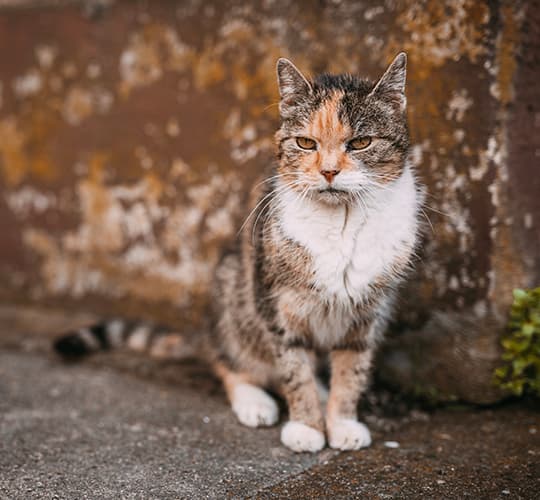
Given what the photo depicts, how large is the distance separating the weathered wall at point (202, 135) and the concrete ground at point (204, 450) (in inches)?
19.8

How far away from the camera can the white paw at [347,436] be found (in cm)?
238

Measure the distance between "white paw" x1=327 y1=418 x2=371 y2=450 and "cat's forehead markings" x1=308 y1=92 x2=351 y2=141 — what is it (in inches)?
43.1

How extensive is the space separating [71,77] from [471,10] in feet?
7.67

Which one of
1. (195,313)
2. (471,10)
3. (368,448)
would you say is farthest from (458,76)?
(195,313)

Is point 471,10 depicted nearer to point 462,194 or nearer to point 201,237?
point 462,194

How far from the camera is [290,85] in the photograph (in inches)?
93.0

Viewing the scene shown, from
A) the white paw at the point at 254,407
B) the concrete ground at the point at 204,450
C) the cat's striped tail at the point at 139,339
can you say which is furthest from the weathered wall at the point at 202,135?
the white paw at the point at 254,407

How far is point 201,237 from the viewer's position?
11.2ft

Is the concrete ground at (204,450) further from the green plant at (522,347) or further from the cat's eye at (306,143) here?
the cat's eye at (306,143)

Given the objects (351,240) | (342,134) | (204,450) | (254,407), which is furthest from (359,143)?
(204,450)

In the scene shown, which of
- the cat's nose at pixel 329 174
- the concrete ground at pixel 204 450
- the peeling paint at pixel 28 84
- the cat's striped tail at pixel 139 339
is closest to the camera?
the concrete ground at pixel 204 450

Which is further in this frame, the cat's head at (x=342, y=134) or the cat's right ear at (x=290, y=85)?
the cat's right ear at (x=290, y=85)

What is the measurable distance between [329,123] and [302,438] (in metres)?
1.17

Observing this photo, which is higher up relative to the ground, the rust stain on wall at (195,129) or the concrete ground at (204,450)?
the rust stain on wall at (195,129)
